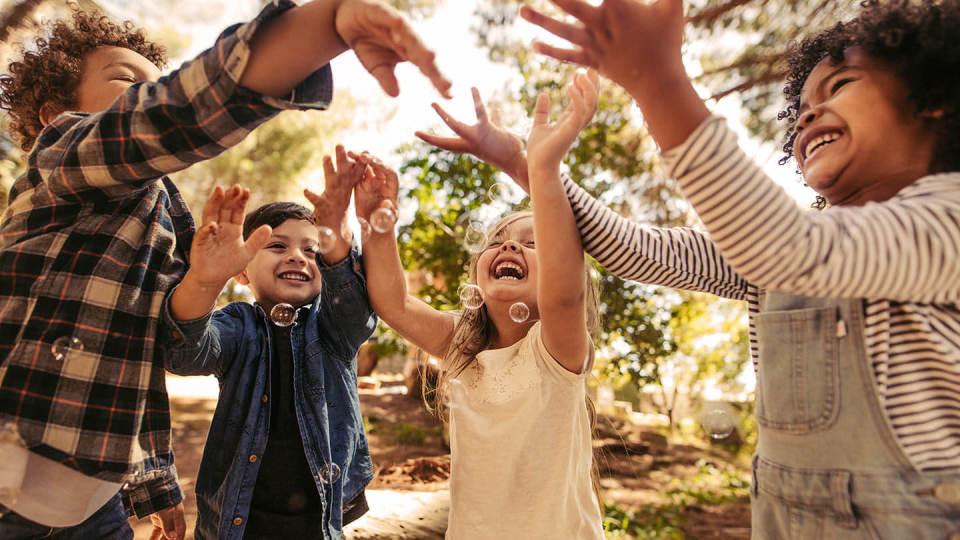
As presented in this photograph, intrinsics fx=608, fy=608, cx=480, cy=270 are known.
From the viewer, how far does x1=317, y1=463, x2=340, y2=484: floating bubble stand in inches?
80.4

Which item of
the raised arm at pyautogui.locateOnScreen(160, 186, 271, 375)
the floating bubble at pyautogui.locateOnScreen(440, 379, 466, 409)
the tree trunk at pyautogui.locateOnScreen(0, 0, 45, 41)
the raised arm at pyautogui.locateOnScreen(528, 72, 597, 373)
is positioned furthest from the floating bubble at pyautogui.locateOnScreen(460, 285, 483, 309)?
the tree trunk at pyautogui.locateOnScreen(0, 0, 45, 41)

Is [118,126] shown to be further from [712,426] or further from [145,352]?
[712,426]

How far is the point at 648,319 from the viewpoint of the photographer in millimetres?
6016

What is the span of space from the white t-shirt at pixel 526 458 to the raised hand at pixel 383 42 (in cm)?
93

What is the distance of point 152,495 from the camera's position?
1955 millimetres

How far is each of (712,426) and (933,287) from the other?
1977 mm

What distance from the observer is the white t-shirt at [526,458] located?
5.78 ft

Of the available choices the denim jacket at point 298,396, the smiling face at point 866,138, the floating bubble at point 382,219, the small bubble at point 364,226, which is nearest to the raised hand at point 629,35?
the smiling face at point 866,138

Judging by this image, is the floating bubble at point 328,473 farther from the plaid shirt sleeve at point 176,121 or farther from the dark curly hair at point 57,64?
the dark curly hair at point 57,64

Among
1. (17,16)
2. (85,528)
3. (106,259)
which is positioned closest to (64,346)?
(106,259)

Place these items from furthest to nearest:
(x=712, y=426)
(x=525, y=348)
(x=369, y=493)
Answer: (x=369, y=493)
(x=712, y=426)
(x=525, y=348)

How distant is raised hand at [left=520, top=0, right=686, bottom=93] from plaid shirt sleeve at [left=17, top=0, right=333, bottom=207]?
0.59 meters

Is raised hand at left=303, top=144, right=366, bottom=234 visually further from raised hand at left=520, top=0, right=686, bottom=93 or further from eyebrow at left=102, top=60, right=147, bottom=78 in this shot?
raised hand at left=520, top=0, right=686, bottom=93

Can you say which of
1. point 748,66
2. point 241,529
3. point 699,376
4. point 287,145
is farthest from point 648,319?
point 287,145
